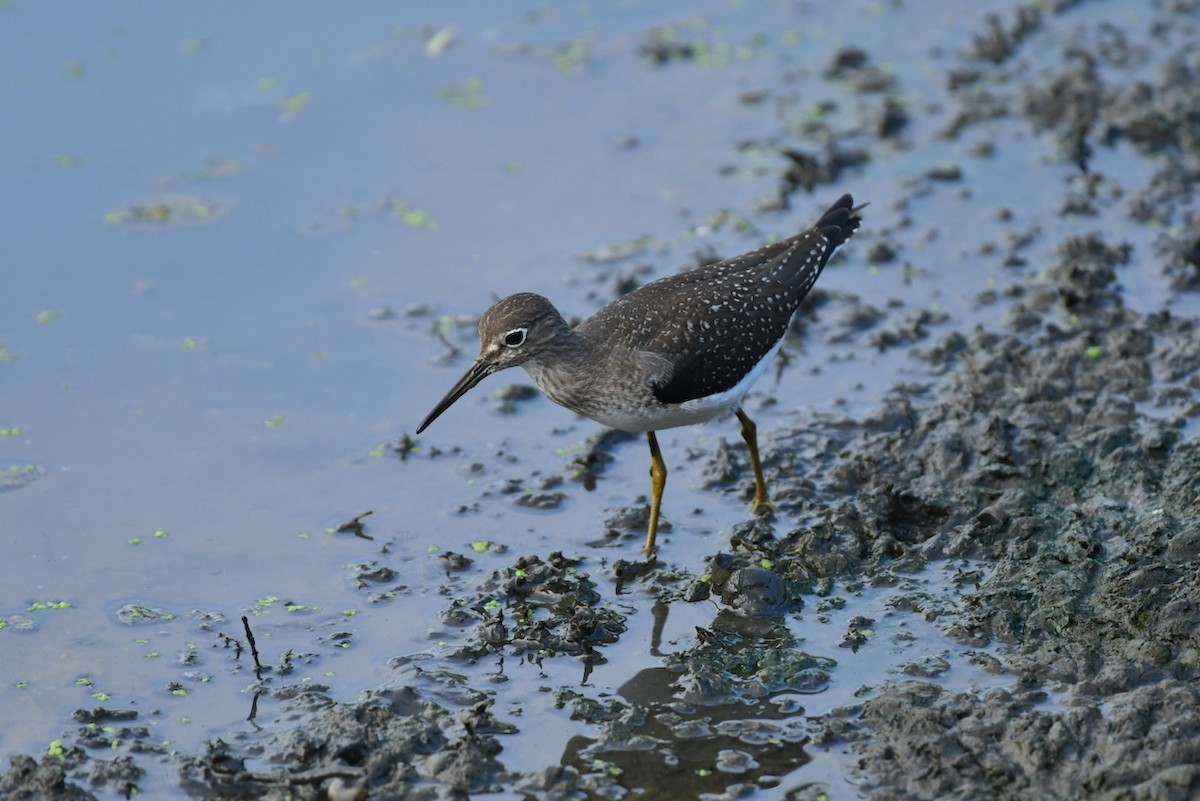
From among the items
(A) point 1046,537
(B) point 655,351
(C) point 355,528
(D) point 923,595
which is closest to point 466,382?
(B) point 655,351

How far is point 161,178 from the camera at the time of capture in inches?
497

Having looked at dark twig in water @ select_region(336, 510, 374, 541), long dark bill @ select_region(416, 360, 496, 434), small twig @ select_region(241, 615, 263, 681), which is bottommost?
small twig @ select_region(241, 615, 263, 681)

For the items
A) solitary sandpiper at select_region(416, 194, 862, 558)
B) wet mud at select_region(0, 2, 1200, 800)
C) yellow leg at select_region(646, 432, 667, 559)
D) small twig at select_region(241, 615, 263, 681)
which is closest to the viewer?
wet mud at select_region(0, 2, 1200, 800)

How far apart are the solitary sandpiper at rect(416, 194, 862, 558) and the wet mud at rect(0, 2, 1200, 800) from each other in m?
0.85

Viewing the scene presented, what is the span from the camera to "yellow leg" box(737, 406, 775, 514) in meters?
9.12

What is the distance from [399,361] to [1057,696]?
5.61 meters

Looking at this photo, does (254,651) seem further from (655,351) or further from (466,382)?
(655,351)

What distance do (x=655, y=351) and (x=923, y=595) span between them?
2.14 meters

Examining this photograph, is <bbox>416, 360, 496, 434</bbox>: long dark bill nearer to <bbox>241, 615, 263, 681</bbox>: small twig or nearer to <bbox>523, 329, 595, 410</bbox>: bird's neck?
<bbox>523, 329, 595, 410</bbox>: bird's neck

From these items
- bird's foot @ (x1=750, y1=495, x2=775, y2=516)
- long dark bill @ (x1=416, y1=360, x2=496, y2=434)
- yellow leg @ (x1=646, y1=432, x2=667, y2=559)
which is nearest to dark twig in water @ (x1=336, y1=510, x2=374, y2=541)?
long dark bill @ (x1=416, y1=360, x2=496, y2=434)

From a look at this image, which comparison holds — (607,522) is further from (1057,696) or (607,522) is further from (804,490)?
(1057,696)

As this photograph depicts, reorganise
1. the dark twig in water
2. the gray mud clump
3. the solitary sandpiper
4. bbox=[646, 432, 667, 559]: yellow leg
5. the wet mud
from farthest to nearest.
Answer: the dark twig in water, bbox=[646, 432, 667, 559]: yellow leg, the solitary sandpiper, the wet mud, the gray mud clump

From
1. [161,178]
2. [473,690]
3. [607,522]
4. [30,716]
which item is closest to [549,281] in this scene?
[607,522]

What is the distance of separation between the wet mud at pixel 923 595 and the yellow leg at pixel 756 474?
0.14 meters
